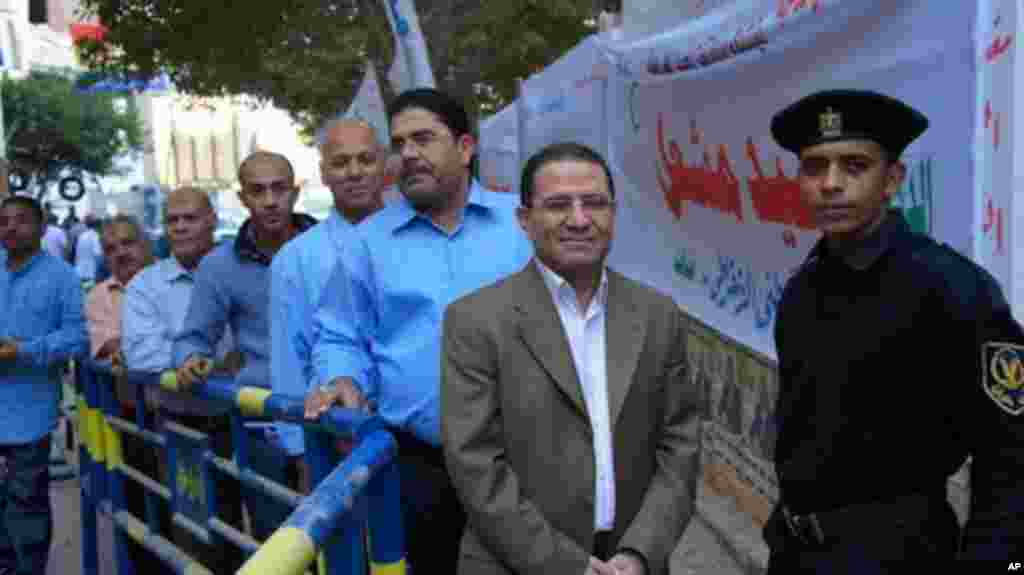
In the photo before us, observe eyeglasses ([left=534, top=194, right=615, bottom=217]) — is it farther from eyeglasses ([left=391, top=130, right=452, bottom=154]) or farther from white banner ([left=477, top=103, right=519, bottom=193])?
white banner ([left=477, top=103, right=519, bottom=193])

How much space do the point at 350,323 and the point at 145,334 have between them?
1.96 meters

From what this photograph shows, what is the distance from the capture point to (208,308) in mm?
4445

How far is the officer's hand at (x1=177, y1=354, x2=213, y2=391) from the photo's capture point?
12.7ft

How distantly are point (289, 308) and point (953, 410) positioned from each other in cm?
225

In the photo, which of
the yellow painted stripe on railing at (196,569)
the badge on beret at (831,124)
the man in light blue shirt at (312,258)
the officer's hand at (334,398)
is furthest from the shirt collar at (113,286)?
the badge on beret at (831,124)

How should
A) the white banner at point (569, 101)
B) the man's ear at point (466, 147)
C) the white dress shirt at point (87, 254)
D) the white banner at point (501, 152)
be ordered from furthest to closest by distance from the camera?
1. the white dress shirt at point (87, 254)
2. the white banner at point (501, 152)
3. the white banner at point (569, 101)
4. the man's ear at point (466, 147)

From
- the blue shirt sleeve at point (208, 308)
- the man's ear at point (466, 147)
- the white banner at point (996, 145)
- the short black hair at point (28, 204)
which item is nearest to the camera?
the white banner at point (996, 145)

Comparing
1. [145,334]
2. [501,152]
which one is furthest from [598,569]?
[501,152]

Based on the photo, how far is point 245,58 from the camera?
1286 cm

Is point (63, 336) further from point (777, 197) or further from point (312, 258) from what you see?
point (777, 197)

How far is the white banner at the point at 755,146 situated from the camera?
3199 mm

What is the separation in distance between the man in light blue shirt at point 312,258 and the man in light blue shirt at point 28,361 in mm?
1680

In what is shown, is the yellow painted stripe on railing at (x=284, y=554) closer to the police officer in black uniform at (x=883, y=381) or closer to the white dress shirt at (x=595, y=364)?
the white dress shirt at (x=595, y=364)

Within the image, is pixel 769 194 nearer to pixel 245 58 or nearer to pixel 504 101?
pixel 245 58
